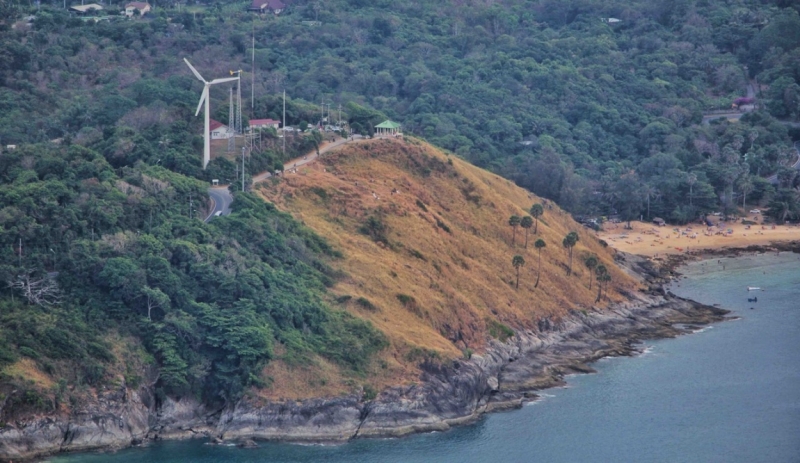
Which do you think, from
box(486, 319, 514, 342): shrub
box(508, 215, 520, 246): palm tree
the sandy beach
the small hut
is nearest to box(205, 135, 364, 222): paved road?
the small hut

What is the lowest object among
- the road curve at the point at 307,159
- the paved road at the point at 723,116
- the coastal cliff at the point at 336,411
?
the coastal cliff at the point at 336,411

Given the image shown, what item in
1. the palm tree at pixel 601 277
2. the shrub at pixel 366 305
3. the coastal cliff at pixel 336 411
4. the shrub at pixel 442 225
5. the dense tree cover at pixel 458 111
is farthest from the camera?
the dense tree cover at pixel 458 111

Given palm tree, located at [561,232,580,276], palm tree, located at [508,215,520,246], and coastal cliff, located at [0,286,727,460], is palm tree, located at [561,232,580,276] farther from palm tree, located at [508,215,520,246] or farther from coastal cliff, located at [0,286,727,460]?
coastal cliff, located at [0,286,727,460]

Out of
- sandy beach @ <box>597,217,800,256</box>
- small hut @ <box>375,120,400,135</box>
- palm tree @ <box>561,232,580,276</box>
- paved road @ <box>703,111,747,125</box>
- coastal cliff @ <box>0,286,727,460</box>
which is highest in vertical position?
small hut @ <box>375,120,400,135</box>

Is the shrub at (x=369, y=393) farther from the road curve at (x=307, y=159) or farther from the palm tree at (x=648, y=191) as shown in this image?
the palm tree at (x=648, y=191)

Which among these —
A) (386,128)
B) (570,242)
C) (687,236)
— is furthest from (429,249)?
(687,236)

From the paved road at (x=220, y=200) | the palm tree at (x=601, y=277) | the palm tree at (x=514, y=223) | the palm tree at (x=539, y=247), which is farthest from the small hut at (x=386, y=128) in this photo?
the palm tree at (x=601, y=277)

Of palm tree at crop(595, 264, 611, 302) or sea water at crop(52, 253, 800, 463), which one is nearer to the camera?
sea water at crop(52, 253, 800, 463)

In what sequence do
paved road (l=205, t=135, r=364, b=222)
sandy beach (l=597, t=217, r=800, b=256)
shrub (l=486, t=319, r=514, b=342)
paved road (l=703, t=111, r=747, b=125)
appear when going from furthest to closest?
paved road (l=703, t=111, r=747, b=125), sandy beach (l=597, t=217, r=800, b=256), paved road (l=205, t=135, r=364, b=222), shrub (l=486, t=319, r=514, b=342)
